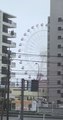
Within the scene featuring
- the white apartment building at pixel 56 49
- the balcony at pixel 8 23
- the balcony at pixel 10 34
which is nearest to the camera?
the balcony at pixel 10 34

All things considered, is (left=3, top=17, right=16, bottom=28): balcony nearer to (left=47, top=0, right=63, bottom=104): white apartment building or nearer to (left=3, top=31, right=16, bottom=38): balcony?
(left=3, top=31, right=16, bottom=38): balcony

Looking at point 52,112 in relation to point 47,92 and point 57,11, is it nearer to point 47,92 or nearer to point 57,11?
point 47,92

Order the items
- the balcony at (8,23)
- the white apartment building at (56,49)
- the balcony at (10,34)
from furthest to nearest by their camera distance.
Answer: the white apartment building at (56,49)
the balcony at (8,23)
the balcony at (10,34)

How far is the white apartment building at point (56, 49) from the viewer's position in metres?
106

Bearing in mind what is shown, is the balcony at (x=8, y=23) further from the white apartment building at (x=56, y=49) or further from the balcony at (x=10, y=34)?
the white apartment building at (x=56, y=49)

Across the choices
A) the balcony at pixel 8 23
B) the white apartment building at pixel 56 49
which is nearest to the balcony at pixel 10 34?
the balcony at pixel 8 23

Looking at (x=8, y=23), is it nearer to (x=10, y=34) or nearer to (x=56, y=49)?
(x=10, y=34)

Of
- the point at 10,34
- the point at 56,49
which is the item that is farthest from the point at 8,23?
the point at 56,49

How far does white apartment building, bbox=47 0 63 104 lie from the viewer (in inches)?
4165

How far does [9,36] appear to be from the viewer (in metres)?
102

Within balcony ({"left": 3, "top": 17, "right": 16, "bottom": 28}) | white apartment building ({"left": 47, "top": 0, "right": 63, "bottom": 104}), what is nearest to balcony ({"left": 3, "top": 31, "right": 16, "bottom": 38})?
balcony ({"left": 3, "top": 17, "right": 16, "bottom": 28})

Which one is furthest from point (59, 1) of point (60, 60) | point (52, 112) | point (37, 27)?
point (52, 112)

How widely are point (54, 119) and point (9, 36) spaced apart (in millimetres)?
56483

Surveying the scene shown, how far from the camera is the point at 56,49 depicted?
10988cm
